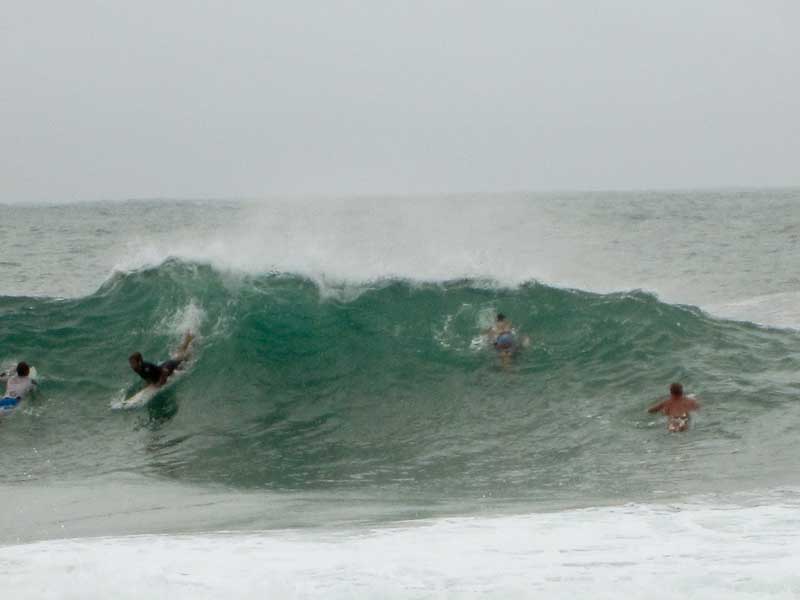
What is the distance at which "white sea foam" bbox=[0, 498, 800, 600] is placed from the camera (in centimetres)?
556

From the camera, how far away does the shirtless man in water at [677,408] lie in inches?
451

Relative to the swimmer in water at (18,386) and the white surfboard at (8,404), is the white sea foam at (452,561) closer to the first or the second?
the white surfboard at (8,404)

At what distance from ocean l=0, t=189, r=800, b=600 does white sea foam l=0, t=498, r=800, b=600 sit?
0.08 feet

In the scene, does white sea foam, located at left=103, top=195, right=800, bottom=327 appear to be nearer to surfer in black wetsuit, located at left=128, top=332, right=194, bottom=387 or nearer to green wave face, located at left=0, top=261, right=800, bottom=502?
green wave face, located at left=0, top=261, right=800, bottom=502

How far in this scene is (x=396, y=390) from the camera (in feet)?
45.6

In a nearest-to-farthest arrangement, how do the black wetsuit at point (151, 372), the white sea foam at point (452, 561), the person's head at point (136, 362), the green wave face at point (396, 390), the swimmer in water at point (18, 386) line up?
1. the white sea foam at point (452, 561)
2. the green wave face at point (396, 390)
3. the swimmer in water at point (18, 386)
4. the person's head at point (136, 362)
5. the black wetsuit at point (151, 372)

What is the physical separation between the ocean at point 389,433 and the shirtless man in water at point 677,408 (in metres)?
0.16

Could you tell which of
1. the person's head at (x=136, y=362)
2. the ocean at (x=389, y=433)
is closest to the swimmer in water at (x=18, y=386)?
the ocean at (x=389, y=433)

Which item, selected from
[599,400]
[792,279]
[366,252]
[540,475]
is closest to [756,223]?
[792,279]

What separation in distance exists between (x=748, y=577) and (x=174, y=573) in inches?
116

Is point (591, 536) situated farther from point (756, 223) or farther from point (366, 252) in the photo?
point (756, 223)

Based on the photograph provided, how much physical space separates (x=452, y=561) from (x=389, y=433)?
6.17 m

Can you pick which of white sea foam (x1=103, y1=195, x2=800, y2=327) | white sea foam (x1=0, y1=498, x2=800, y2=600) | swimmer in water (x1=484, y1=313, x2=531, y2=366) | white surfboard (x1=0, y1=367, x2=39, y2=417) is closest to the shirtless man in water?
swimmer in water (x1=484, y1=313, x2=531, y2=366)

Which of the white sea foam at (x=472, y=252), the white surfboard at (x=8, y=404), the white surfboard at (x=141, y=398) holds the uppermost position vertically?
the white sea foam at (x=472, y=252)
